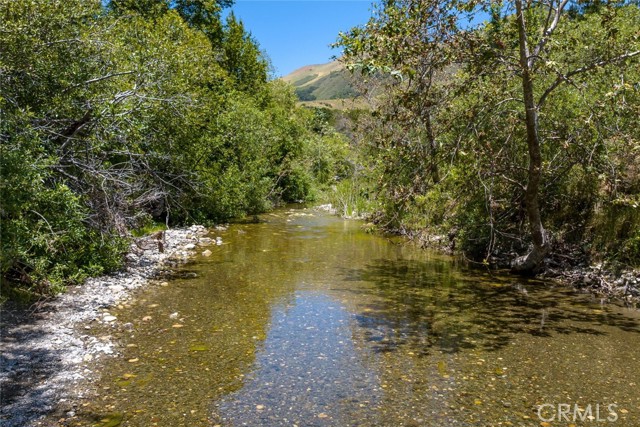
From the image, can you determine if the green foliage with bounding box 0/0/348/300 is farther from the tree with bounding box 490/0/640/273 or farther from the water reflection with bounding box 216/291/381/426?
the tree with bounding box 490/0/640/273

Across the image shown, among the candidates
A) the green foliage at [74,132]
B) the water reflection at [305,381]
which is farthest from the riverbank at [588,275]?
the green foliage at [74,132]

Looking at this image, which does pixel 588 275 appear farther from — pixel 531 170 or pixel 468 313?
pixel 468 313

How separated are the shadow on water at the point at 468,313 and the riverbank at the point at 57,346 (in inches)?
164

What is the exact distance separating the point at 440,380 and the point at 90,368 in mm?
4491

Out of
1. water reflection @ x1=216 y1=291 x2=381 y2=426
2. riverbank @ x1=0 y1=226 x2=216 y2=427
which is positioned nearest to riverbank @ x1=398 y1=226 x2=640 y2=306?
water reflection @ x1=216 y1=291 x2=381 y2=426

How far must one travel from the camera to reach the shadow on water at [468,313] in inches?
324

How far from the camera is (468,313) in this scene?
9.65m

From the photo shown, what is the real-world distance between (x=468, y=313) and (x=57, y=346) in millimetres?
6927

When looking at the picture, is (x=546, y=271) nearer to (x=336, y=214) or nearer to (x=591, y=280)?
(x=591, y=280)

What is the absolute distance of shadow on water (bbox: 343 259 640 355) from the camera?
823 centimetres

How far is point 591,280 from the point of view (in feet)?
37.1

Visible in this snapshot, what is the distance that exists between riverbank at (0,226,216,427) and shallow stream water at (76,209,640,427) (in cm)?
33

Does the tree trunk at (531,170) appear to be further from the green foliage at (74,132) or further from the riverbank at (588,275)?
the green foliage at (74,132)

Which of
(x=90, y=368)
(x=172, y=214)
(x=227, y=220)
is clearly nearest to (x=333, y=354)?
(x=90, y=368)
